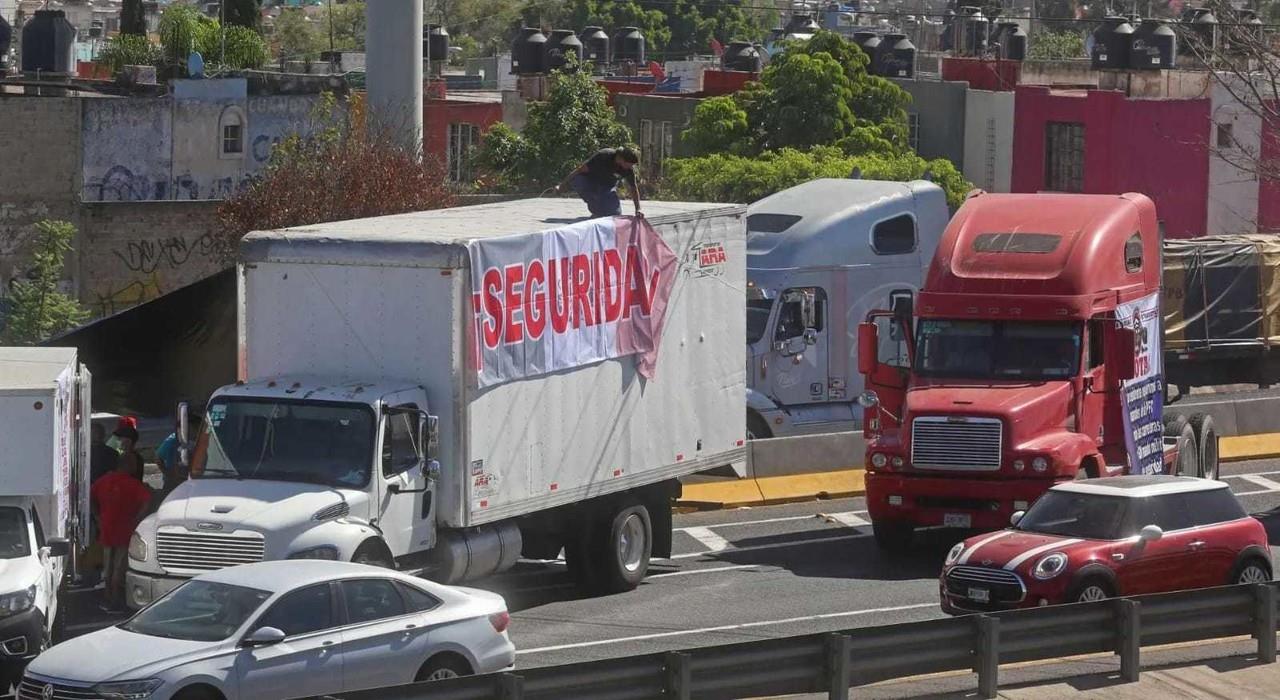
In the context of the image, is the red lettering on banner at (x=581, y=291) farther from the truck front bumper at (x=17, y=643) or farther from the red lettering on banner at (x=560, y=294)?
the truck front bumper at (x=17, y=643)

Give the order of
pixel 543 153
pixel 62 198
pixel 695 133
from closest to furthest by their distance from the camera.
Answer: pixel 62 198, pixel 543 153, pixel 695 133

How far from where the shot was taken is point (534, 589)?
1970 cm

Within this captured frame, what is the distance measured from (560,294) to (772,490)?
321 inches

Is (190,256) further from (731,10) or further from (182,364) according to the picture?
(731,10)

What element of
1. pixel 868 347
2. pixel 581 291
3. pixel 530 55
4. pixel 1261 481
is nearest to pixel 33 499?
pixel 581 291

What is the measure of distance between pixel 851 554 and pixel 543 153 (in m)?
23.4

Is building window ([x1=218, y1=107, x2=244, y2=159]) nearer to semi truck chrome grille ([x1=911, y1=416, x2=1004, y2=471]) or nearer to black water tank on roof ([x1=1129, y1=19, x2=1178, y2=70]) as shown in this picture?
semi truck chrome grille ([x1=911, y1=416, x2=1004, y2=471])

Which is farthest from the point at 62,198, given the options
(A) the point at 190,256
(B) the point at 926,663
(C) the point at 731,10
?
(C) the point at 731,10

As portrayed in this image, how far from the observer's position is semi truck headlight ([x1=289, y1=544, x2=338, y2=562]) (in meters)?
15.4

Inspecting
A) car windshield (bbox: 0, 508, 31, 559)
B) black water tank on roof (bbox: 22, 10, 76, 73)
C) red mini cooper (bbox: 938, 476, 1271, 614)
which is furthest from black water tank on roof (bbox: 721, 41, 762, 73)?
car windshield (bbox: 0, 508, 31, 559)

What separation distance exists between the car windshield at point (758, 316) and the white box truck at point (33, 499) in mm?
11524

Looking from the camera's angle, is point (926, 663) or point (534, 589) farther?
point (534, 589)

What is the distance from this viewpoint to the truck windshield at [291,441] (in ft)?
53.1

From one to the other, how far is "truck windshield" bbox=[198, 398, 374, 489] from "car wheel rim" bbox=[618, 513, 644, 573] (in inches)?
151
